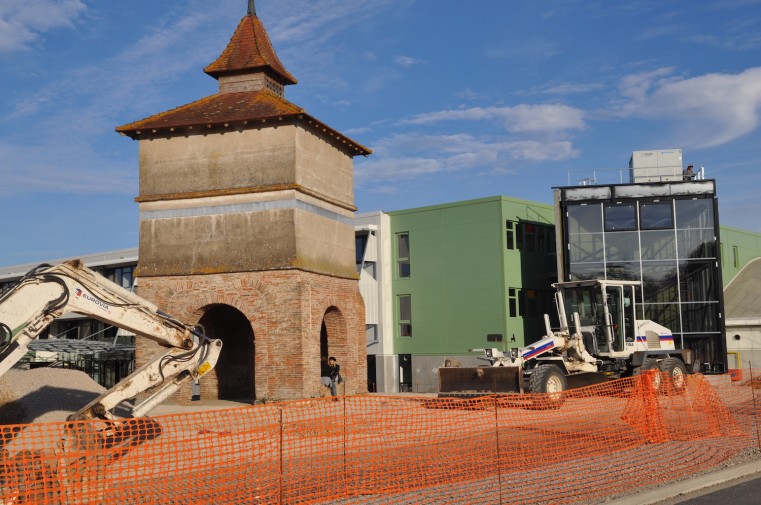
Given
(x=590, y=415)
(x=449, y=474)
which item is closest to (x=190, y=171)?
(x=590, y=415)

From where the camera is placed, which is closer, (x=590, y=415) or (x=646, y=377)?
(x=646, y=377)

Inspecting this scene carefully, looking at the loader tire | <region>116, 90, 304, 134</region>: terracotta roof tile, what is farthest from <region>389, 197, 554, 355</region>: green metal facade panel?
the loader tire

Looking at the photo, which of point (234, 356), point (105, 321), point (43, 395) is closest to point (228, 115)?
point (234, 356)

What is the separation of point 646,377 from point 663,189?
24261mm

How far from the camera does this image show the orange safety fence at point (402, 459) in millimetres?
9625

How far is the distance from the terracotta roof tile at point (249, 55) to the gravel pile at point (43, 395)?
40.6 feet

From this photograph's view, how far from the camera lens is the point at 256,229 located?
25484mm

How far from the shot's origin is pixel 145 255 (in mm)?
26328

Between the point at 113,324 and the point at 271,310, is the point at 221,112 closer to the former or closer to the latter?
the point at 271,310

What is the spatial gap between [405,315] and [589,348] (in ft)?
63.1

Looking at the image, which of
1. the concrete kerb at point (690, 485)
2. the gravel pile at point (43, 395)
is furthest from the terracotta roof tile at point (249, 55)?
the concrete kerb at point (690, 485)

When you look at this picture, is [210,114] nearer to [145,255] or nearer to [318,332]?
[145,255]

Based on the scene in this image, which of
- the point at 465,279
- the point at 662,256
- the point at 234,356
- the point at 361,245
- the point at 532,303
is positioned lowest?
the point at 234,356

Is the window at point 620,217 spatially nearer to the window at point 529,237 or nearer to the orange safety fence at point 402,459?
the window at point 529,237
